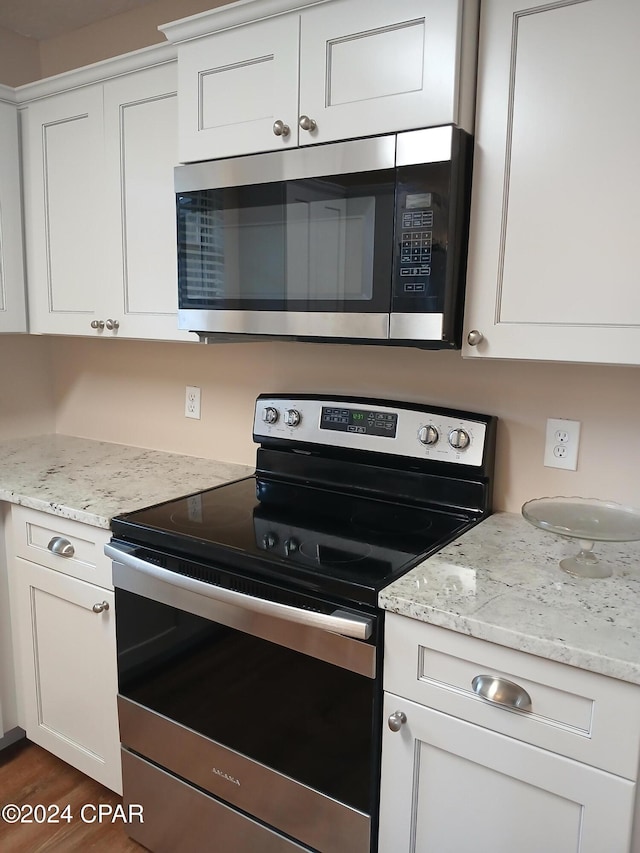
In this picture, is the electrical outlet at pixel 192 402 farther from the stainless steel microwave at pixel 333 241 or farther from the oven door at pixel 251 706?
the oven door at pixel 251 706

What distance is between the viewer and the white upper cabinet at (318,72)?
4.28ft

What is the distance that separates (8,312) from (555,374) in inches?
69.6

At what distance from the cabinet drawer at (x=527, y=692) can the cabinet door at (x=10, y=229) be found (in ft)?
5.71

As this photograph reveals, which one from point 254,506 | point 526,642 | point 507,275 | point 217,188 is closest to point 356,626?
point 526,642

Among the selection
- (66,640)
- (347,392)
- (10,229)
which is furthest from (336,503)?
(10,229)

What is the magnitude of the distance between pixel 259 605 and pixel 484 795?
53cm

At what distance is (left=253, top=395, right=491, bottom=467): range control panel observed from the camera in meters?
1.63

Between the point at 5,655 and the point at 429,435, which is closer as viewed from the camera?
the point at 429,435

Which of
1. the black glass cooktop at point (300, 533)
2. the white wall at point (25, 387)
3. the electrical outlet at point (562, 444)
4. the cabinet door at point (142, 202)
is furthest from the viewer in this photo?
the white wall at point (25, 387)

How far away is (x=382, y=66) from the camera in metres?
1.36

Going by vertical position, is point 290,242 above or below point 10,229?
below

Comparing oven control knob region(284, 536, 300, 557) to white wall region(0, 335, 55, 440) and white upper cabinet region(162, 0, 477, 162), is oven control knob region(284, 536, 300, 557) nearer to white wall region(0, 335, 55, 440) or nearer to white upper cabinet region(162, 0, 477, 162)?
white upper cabinet region(162, 0, 477, 162)

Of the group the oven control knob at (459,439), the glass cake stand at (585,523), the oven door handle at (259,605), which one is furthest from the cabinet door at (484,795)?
the oven control knob at (459,439)

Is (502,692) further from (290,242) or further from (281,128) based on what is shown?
(281,128)
